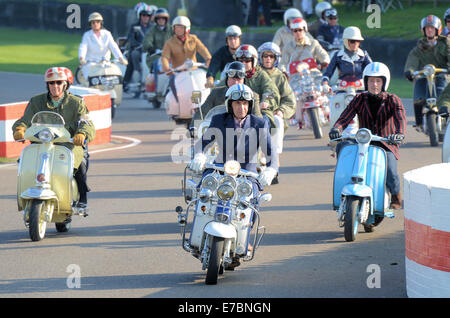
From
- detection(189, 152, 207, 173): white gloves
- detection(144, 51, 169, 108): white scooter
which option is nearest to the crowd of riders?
detection(144, 51, 169, 108): white scooter

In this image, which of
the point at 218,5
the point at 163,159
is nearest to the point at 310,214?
the point at 163,159

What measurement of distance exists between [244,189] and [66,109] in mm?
3066

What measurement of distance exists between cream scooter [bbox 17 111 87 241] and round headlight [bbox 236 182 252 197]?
2.23m

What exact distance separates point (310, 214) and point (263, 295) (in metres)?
3.72

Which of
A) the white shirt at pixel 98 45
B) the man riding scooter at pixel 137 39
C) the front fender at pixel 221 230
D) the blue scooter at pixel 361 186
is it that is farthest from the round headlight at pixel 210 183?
the man riding scooter at pixel 137 39

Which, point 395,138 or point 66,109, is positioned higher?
point 66,109

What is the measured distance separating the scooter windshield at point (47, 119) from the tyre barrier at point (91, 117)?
5042mm

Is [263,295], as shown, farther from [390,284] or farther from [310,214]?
[310,214]

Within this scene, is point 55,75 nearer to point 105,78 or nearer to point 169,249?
point 169,249

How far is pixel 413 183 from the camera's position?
792 centimetres

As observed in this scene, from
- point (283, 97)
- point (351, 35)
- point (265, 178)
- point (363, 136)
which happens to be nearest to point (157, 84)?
point (351, 35)

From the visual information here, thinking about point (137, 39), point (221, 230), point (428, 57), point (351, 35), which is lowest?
point (221, 230)

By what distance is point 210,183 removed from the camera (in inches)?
351

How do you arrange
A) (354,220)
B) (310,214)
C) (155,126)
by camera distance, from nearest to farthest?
(354,220)
(310,214)
(155,126)
